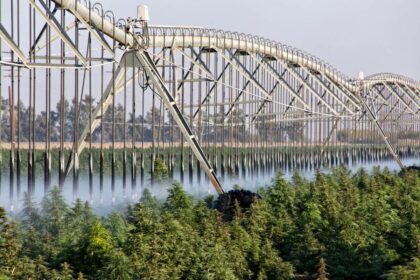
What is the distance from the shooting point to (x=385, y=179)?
1556 inches

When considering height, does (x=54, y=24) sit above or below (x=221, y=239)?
above

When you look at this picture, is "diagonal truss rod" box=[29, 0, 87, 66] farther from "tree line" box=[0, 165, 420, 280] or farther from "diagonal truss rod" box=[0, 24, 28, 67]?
"tree line" box=[0, 165, 420, 280]

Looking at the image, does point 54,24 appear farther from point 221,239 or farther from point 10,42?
point 221,239

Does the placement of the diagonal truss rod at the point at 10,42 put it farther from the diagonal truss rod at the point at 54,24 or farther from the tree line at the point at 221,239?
the tree line at the point at 221,239

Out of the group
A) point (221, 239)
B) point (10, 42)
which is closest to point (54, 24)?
point (10, 42)

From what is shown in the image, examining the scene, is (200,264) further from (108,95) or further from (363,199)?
(108,95)

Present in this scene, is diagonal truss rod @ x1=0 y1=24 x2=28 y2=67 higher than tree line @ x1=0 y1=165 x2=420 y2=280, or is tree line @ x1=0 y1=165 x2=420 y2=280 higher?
diagonal truss rod @ x1=0 y1=24 x2=28 y2=67

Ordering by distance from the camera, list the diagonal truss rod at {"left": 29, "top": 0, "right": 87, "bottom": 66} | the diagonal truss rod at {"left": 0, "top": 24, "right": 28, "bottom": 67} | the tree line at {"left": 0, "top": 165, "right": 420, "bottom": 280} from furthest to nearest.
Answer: the diagonal truss rod at {"left": 29, "top": 0, "right": 87, "bottom": 66}, the diagonal truss rod at {"left": 0, "top": 24, "right": 28, "bottom": 67}, the tree line at {"left": 0, "top": 165, "right": 420, "bottom": 280}

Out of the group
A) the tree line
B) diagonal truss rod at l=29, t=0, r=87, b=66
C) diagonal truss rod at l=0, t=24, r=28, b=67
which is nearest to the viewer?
the tree line

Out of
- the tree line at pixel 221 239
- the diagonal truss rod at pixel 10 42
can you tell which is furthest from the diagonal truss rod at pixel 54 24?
the tree line at pixel 221 239

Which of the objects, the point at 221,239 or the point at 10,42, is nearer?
the point at 221,239

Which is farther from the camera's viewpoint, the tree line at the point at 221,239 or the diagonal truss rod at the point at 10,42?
the diagonal truss rod at the point at 10,42

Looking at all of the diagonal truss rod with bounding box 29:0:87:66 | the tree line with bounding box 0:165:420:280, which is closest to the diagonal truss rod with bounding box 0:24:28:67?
the diagonal truss rod with bounding box 29:0:87:66

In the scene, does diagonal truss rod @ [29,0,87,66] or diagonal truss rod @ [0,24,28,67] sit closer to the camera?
diagonal truss rod @ [0,24,28,67]
